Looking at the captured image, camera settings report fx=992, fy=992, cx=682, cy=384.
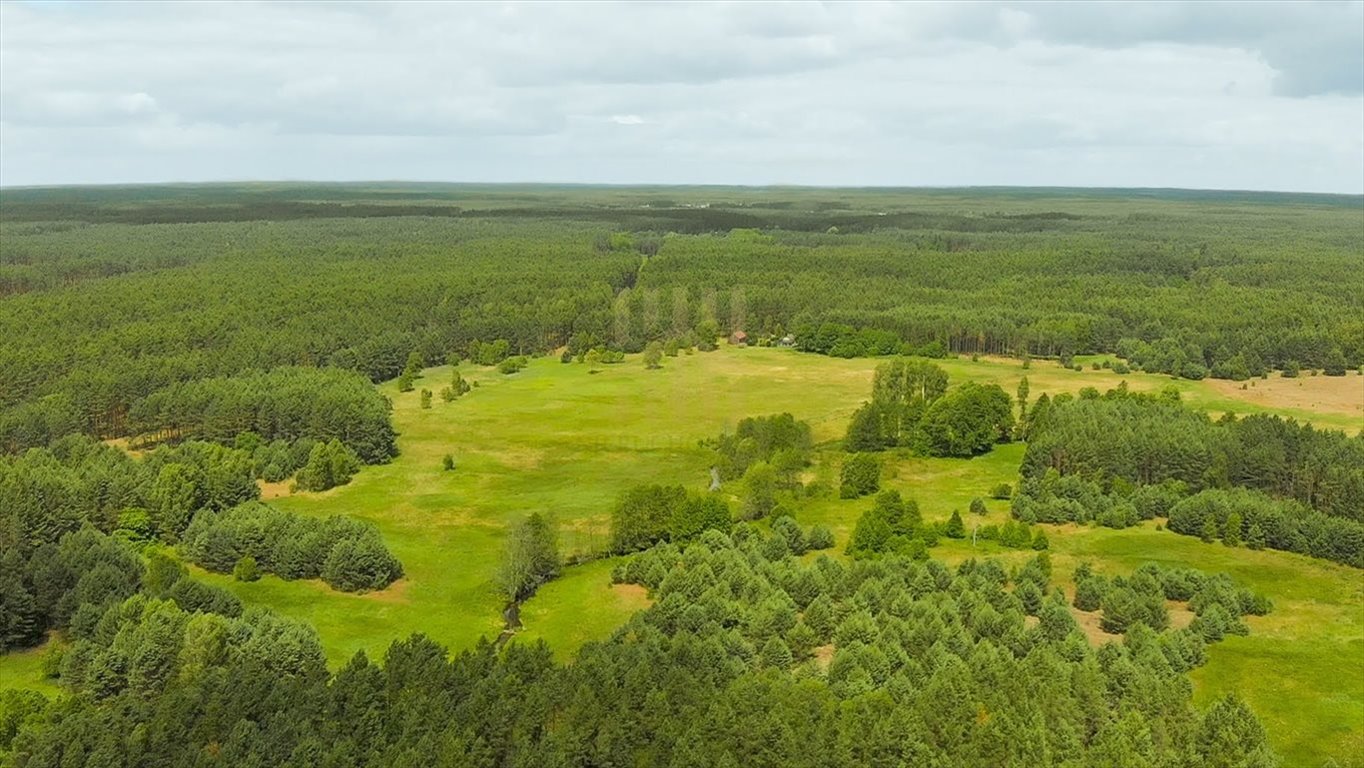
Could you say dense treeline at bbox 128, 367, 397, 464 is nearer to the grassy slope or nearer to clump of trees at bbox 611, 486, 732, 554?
the grassy slope

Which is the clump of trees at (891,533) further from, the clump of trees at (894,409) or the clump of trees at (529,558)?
the clump of trees at (894,409)

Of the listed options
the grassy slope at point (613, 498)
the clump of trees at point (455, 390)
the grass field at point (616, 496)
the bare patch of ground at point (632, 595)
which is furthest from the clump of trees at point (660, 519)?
the clump of trees at point (455, 390)

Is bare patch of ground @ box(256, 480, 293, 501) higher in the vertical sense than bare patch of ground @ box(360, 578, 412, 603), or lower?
higher

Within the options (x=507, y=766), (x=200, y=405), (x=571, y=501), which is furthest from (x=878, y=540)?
(x=200, y=405)

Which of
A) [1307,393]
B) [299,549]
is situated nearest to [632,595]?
[299,549]

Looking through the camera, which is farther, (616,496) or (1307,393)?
(1307,393)

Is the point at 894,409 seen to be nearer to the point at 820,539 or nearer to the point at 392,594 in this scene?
the point at 820,539

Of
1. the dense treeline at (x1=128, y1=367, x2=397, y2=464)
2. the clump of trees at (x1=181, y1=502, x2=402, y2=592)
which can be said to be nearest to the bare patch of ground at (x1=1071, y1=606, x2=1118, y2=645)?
the clump of trees at (x1=181, y1=502, x2=402, y2=592)
